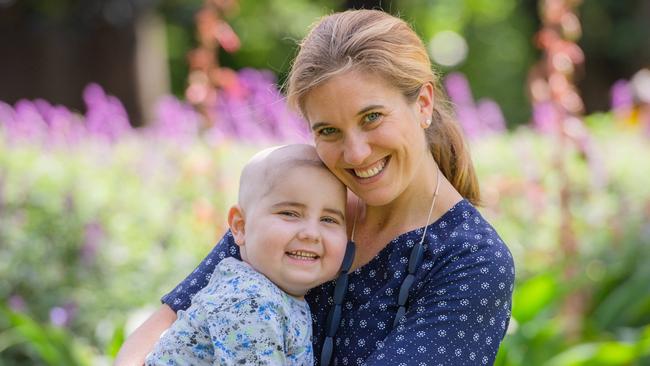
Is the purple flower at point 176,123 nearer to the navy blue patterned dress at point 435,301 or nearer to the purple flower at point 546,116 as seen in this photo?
the purple flower at point 546,116

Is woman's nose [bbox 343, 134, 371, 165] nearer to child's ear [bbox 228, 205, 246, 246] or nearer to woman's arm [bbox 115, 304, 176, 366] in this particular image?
child's ear [bbox 228, 205, 246, 246]

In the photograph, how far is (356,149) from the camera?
2.39m

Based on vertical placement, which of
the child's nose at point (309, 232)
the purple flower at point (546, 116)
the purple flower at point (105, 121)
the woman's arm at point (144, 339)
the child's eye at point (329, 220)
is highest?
the purple flower at point (105, 121)

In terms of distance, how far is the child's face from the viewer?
2.42 metres

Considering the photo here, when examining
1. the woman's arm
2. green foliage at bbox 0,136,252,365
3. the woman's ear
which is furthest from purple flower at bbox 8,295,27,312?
the woman's ear

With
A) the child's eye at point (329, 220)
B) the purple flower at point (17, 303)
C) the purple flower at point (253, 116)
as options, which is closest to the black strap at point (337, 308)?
the child's eye at point (329, 220)

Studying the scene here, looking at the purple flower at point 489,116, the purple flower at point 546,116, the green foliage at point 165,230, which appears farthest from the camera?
the purple flower at point 489,116

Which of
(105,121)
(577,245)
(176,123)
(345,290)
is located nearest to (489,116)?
(577,245)

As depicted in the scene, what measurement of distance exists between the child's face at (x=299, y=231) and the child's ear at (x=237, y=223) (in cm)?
9

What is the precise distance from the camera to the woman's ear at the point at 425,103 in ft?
8.33

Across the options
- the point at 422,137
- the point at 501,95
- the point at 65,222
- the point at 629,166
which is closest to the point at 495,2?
the point at 501,95

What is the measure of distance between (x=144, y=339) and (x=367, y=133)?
780mm

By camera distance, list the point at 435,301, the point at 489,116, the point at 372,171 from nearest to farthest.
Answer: the point at 435,301
the point at 372,171
the point at 489,116

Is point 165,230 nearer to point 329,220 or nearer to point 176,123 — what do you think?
point 176,123
